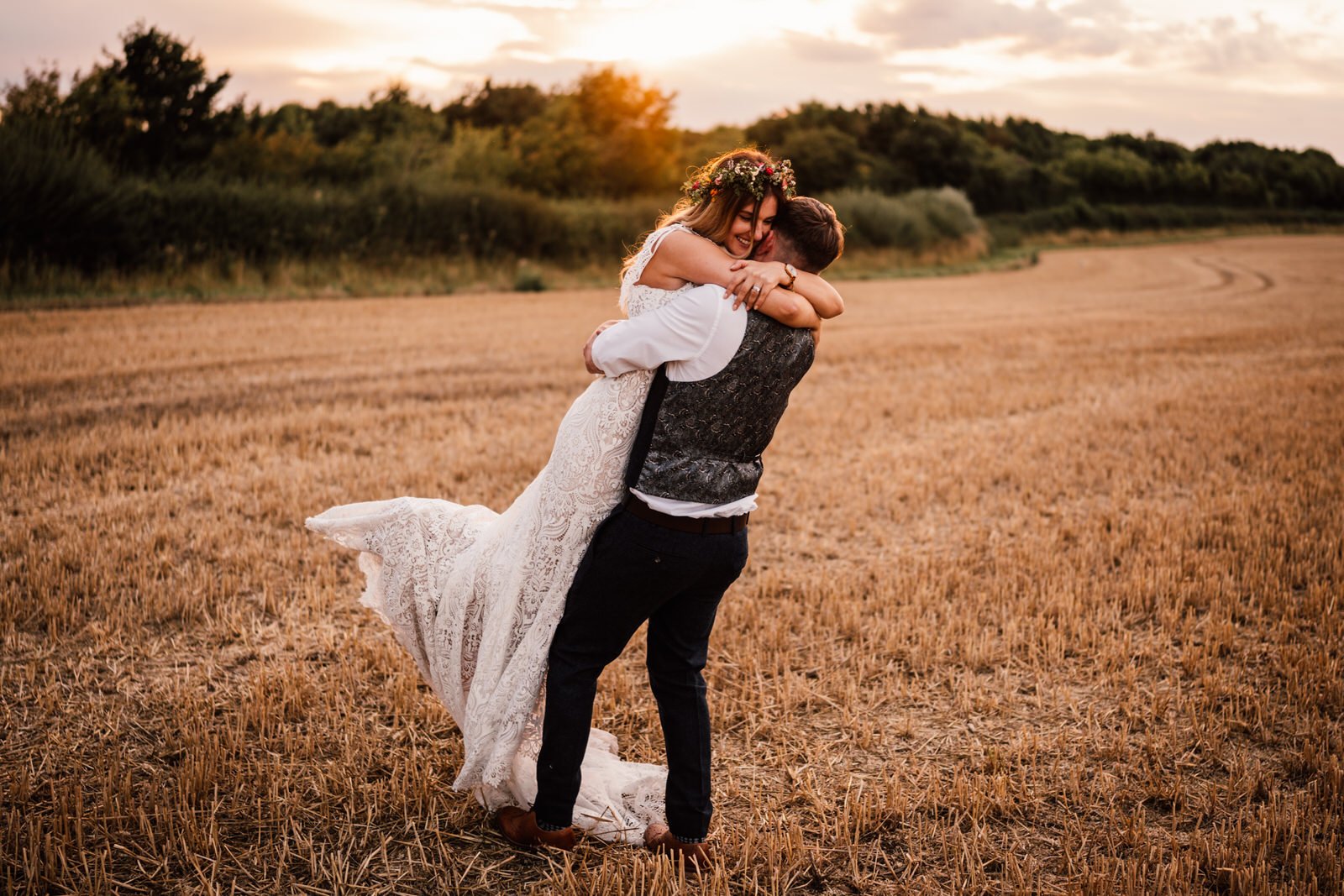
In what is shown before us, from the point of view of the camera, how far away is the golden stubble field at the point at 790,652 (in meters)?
3.32

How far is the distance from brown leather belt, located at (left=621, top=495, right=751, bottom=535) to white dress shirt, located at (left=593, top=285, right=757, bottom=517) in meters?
0.41

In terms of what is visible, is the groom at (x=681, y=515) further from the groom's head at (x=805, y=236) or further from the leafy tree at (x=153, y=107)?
the leafy tree at (x=153, y=107)

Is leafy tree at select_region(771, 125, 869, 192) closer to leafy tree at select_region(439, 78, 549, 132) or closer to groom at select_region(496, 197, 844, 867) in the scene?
leafy tree at select_region(439, 78, 549, 132)

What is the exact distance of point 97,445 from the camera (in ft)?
25.8

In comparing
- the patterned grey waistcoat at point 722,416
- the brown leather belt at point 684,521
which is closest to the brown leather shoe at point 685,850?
the brown leather belt at point 684,521

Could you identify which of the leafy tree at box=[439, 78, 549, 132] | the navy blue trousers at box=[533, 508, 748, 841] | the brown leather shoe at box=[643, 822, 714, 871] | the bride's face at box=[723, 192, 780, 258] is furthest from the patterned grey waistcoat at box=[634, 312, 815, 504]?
the leafy tree at box=[439, 78, 549, 132]

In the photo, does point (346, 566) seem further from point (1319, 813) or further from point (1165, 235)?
point (1165, 235)

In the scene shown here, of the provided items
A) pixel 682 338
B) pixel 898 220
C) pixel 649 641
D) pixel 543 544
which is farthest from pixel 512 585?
pixel 898 220

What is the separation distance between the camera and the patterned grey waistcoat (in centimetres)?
274

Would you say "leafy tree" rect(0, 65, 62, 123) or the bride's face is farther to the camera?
"leafy tree" rect(0, 65, 62, 123)

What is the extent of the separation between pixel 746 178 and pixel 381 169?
29.2 metres

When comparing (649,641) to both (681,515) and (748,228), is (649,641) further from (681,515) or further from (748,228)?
(748,228)

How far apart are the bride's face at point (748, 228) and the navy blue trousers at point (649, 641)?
2.93 feet

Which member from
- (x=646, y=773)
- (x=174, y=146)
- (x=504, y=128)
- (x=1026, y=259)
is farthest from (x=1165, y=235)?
(x=646, y=773)
